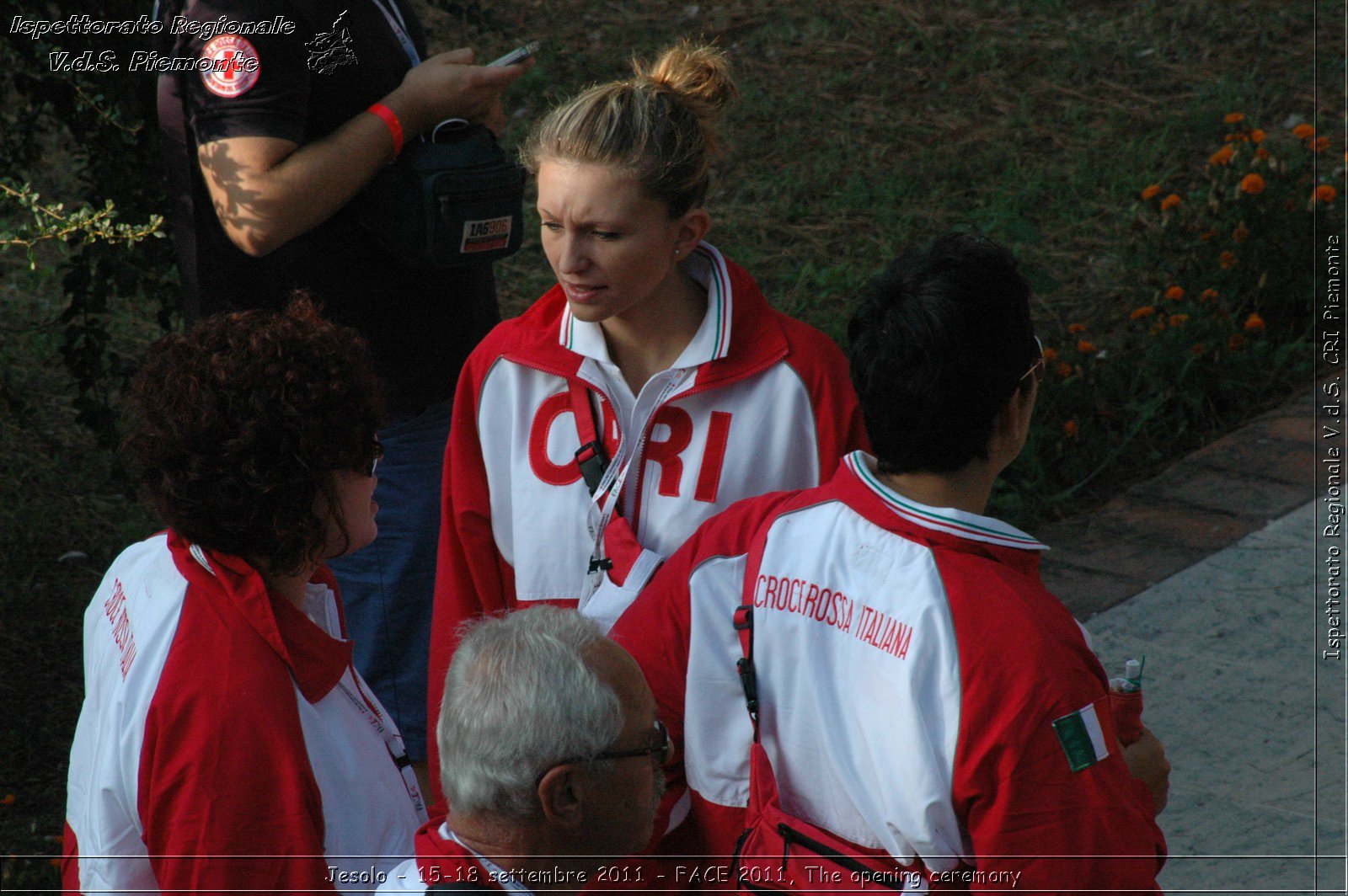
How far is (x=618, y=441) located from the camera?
8.09 ft

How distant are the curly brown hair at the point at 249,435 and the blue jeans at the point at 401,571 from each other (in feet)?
3.58

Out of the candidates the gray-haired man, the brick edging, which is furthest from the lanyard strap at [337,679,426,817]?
A: the brick edging

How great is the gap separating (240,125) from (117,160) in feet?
4.51

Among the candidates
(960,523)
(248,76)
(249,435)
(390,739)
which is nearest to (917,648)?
(960,523)

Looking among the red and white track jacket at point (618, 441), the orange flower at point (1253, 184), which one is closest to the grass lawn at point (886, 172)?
the orange flower at point (1253, 184)

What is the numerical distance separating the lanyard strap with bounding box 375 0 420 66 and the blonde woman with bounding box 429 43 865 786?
465 mm

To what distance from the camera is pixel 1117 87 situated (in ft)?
23.0

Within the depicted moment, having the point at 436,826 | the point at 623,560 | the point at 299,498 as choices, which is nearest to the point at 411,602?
the point at 623,560

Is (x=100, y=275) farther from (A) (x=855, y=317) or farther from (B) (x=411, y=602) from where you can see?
(A) (x=855, y=317)

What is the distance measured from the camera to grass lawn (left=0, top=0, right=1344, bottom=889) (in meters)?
4.56

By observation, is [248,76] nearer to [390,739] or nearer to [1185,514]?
[390,739]

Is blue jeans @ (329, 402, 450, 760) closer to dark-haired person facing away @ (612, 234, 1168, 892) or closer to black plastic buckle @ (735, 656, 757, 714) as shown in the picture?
dark-haired person facing away @ (612, 234, 1168, 892)

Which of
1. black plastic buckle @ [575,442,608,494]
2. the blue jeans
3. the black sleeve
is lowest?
the blue jeans

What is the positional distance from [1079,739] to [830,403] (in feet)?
3.08
